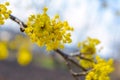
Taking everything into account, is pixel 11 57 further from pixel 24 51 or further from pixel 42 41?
pixel 42 41

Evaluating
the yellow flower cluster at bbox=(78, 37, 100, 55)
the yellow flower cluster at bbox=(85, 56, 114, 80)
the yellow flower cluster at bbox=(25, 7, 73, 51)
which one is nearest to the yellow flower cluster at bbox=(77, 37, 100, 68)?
the yellow flower cluster at bbox=(78, 37, 100, 55)

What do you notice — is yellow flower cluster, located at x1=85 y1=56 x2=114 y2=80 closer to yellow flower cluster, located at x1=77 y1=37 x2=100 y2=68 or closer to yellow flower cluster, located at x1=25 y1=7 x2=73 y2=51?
yellow flower cluster, located at x1=25 y1=7 x2=73 y2=51

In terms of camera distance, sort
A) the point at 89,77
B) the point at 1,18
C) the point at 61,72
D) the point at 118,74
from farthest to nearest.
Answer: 1. the point at 118,74
2. the point at 61,72
3. the point at 89,77
4. the point at 1,18

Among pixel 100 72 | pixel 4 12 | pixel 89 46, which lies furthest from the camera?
pixel 89 46

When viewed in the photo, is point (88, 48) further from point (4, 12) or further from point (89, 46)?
point (4, 12)

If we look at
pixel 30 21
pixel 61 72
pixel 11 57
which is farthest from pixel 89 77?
pixel 11 57

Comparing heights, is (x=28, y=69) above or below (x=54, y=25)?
above

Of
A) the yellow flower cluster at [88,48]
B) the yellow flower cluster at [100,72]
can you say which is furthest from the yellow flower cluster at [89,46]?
the yellow flower cluster at [100,72]

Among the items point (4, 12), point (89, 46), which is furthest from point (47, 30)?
point (89, 46)
